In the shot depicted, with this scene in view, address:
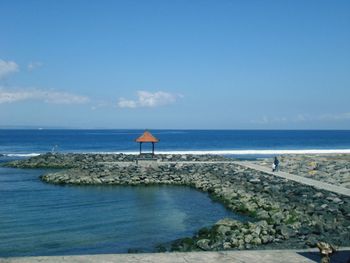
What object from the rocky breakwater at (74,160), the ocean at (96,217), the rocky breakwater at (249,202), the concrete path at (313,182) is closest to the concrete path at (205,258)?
the rocky breakwater at (249,202)

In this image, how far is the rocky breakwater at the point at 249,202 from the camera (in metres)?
14.8

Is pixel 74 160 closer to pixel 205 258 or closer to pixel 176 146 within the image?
pixel 205 258

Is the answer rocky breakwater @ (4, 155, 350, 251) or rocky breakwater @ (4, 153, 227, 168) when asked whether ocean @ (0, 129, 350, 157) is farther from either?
rocky breakwater @ (4, 155, 350, 251)

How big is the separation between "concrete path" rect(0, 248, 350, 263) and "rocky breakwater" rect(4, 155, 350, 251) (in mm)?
2217

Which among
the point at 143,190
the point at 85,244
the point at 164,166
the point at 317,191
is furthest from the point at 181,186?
the point at 85,244

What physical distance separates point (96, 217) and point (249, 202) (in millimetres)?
7204

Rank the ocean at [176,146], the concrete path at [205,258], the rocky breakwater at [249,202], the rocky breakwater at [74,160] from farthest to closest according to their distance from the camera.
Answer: the ocean at [176,146] < the rocky breakwater at [74,160] < the rocky breakwater at [249,202] < the concrete path at [205,258]

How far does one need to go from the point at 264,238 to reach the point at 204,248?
6.33 feet

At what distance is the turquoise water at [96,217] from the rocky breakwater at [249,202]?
4.07 feet

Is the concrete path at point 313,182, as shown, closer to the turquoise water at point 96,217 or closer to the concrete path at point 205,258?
the turquoise water at point 96,217

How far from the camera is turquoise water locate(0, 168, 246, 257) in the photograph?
15.8 m

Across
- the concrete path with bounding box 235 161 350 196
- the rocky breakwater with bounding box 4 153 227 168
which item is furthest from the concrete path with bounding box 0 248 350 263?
the rocky breakwater with bounding box 4 153 227 168

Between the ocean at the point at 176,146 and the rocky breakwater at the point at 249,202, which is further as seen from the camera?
the ocean at the point at 176,146

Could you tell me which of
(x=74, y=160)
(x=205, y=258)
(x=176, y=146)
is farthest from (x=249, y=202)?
(x=176, y=146)
